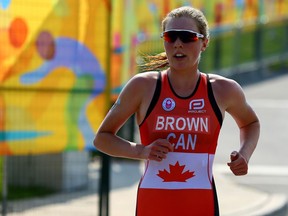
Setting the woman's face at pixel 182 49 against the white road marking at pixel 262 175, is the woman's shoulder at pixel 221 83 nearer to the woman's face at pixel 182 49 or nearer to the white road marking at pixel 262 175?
the woman's face at pixel 182 49

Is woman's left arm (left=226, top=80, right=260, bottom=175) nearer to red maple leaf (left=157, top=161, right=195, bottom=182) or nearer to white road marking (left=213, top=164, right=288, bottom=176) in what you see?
red maple leaf (left=157, top=161, right=195, bottom=182)

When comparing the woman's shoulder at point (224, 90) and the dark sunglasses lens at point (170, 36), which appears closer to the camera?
the dark sunglasses lens at point (170, 36)

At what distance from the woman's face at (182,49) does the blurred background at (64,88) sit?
98cm

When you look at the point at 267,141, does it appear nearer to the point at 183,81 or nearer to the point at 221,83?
the point at 221,83

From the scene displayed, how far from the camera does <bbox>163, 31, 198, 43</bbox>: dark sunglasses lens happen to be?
15.6 ft

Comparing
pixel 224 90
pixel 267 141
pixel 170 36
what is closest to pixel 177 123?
pixel 224 90

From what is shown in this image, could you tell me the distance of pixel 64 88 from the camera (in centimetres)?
794

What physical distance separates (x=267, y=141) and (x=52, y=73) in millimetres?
8927

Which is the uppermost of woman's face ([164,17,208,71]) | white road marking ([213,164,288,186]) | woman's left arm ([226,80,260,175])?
woman's face ([164,17,208,71])

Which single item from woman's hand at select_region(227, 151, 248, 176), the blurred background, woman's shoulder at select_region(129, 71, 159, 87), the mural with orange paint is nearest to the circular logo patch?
woman's shoulder at select_region(129, 71, 159, 87)

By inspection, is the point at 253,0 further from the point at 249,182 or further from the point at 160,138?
the point at 160,138

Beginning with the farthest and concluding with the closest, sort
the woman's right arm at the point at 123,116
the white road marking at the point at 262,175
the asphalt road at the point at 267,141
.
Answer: the asphalt road at the point at 267,141 → the white road marking at the point at 262,175 → the woman's right arm at the point at 123,116

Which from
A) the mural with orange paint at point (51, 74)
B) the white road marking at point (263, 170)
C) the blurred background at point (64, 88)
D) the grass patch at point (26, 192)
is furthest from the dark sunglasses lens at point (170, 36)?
the white road marking at point (263, 170)

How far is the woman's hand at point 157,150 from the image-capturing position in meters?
4.66
